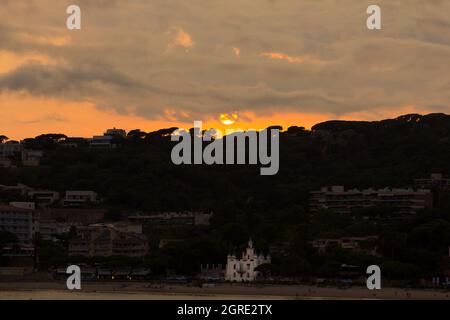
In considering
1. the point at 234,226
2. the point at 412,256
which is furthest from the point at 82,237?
the point at 412,256

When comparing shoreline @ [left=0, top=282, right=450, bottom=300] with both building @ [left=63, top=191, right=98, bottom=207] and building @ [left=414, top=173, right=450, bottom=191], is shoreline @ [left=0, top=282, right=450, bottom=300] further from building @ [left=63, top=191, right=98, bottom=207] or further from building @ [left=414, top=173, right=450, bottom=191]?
building @ [left=414, top=173, right=450, bottom=191]

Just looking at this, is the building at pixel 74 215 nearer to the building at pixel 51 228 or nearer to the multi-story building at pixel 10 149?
the building at pixel 51 228

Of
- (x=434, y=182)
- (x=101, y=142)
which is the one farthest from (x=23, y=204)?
(x=101, y=142)

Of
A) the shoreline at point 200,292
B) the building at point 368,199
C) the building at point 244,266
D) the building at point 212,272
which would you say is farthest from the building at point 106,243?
the building at point 368,199

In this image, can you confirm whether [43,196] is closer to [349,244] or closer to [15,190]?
[15,190]

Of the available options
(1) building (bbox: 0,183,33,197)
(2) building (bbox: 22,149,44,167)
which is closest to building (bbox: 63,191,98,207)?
(1) building (bbox: 0,183,33,197)
